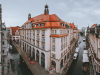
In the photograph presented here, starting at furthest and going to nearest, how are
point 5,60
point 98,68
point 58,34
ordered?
point 58,34
point 5,60
point 98,68

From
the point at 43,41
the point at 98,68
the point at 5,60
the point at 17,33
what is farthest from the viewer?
the point at 17,33

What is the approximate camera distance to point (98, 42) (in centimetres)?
1967

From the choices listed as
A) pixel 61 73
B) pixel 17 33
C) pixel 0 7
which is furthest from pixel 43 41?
pixel 17 33

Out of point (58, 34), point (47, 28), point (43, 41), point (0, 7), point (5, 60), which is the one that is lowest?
point (5, 60)

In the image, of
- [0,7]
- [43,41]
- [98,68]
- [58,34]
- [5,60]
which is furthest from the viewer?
[43,41]

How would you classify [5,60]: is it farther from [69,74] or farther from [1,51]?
[69,74]

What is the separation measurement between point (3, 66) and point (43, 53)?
1405 cm

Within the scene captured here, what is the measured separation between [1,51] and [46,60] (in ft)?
50.1

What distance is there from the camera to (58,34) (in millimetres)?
25281

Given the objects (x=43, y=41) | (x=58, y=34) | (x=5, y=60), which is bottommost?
(x=5, y=60)

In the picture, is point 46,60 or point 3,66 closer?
point 3,66

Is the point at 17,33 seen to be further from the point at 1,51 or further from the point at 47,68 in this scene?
the point at 47,68

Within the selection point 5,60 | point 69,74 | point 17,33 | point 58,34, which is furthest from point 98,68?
point 17,33

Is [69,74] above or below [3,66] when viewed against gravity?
below
